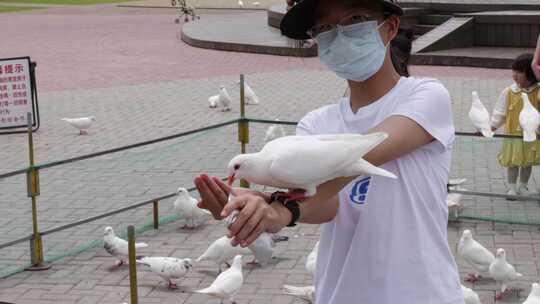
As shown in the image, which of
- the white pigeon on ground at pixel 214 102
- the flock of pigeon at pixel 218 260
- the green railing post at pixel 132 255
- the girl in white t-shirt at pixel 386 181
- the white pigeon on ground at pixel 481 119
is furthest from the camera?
the white pigeon on ground at pixel 214 102

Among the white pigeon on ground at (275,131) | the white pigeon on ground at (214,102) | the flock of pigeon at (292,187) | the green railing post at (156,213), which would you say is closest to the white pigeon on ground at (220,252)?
the flock of pigeon at (292,187)

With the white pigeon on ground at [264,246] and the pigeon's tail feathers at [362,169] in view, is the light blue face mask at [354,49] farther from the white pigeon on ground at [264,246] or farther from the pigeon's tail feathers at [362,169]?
the white pigeon on ground at [264,246]

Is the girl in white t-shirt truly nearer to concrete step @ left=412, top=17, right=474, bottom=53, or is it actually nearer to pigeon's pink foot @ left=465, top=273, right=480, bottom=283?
pigeon's pink foot @ left=465, top=273, right=480, bottom=283

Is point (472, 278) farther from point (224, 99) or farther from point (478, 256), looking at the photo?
point (224, 99)

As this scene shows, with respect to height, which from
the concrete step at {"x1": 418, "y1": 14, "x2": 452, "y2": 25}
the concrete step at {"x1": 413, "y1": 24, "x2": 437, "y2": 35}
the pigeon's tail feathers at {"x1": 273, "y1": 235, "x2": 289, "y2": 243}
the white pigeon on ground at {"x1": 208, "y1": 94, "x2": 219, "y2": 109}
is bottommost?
the pigeon's tail feathers at {"x1": 273, "y1": 235, "x2": 289, "y2": 243}

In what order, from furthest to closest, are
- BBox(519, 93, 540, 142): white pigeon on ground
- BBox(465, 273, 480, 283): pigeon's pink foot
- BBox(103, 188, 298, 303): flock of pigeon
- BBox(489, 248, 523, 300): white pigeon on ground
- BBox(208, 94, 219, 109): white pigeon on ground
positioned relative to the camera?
BBox(208, 94, 219, 109): white pigeon on ground
BBox(519, 93, 540, 142): white pigeon on ground
BBox(465, 273, 480, 283): pigeon's pink foot
BBox(489, 248, 523, 300): white pigeon on ground
BBox(103, 188, 298, 303): flock of pigeon

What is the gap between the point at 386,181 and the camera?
2453 millimetres

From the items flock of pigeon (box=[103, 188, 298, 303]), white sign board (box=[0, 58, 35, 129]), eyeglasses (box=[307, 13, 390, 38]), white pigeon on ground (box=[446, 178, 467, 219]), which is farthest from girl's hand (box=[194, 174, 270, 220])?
white sign board (box=[0, 58, 35, 129])

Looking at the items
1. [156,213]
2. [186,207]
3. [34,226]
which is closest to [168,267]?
[34,226]

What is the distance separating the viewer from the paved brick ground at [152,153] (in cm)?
734

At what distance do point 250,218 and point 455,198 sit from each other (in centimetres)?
683

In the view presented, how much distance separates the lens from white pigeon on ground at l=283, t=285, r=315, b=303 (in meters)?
6.63

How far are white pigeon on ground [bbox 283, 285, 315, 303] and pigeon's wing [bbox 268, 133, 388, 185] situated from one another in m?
4.52

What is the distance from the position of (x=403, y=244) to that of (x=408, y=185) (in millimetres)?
158
